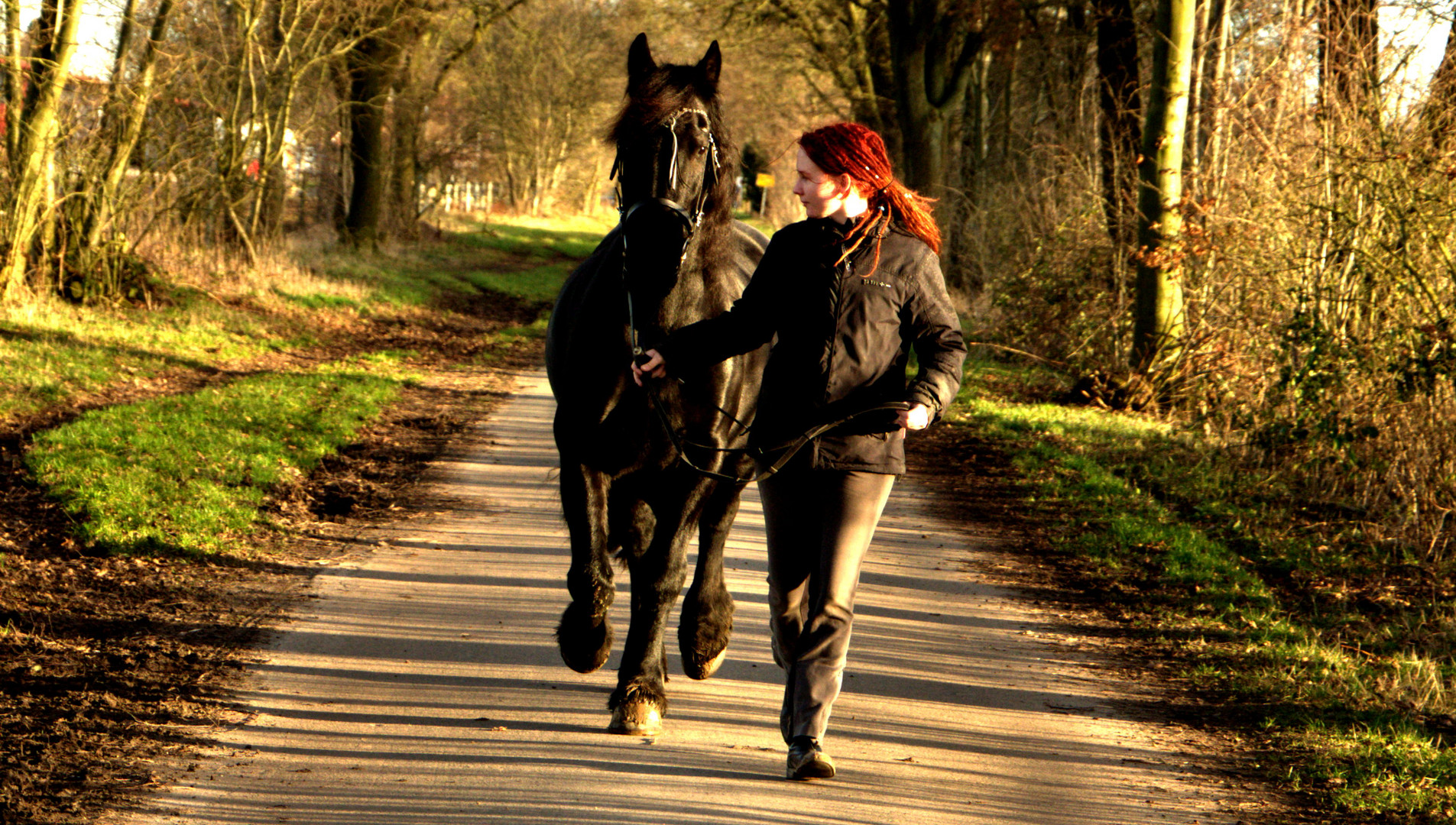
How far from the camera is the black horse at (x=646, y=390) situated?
4297 mm

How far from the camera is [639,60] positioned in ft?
15.2

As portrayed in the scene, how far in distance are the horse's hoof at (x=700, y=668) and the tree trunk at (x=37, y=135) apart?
11500 millimetres

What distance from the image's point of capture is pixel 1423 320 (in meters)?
7.97

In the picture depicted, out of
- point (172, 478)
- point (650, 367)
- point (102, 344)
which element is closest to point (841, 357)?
point (650, 367)

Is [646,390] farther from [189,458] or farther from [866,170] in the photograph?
[189,458]

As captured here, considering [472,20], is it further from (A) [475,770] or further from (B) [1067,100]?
(A) [475,770]

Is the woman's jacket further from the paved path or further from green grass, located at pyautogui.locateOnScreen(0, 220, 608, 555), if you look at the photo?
green grass, located at pyautogui.locateOnScreen(0, 220, 608, 555)

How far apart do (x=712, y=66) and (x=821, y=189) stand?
83 centimetres

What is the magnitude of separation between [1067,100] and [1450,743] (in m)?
15.9

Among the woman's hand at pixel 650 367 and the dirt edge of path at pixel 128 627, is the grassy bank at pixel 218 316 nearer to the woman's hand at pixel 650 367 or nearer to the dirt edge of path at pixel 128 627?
the dirt edge of path at pixel 128 627

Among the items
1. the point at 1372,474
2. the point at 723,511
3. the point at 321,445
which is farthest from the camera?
the point at 321,445

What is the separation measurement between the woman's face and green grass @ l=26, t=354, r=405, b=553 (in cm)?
422

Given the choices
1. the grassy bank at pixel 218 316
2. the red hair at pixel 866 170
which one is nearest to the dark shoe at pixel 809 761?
the red hair at pixel 866 170

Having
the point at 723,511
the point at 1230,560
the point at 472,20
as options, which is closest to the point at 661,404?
the point at 723,511
